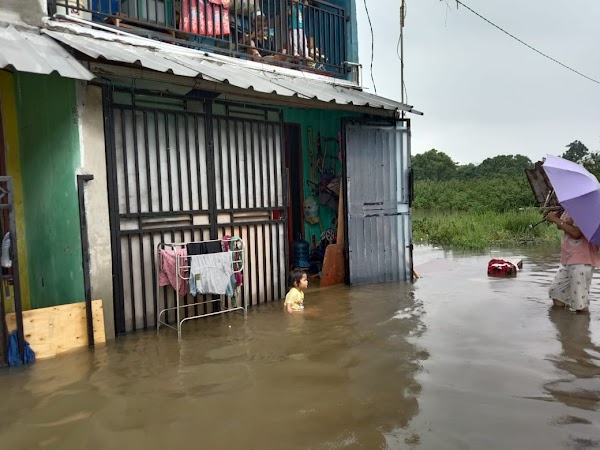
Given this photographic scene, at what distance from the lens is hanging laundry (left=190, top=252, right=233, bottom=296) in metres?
5.82

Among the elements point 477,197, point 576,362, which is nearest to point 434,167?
point 477,197

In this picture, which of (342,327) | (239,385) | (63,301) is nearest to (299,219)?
(342,327)

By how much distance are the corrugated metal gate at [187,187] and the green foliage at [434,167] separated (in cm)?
3659

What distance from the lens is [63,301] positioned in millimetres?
5672

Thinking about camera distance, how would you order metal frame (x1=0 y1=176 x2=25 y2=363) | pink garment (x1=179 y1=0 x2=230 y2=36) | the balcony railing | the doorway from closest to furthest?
1. metal frame (x1=0 y1=176 x2=25 y2=363)
2. the balcony railing
3. pink garment (x1=179 y1=0 x2=230 y2=36)
4. the doorway

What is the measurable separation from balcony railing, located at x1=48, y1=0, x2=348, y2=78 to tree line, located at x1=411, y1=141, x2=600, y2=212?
4240 millimetres

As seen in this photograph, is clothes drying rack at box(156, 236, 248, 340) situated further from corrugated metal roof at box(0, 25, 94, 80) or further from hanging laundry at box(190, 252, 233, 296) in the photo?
corrugated metal roof at box(0, 25, 94, 80)

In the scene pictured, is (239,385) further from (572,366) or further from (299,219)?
(299,219)

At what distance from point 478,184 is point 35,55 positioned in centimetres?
2746

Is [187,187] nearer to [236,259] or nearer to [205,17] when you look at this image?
[236,259]

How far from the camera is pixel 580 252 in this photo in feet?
21.5

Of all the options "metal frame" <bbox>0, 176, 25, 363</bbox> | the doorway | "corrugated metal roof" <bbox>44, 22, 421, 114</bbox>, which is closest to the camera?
"metal frame" <bbox>0, 176, 25, 363</bbox>

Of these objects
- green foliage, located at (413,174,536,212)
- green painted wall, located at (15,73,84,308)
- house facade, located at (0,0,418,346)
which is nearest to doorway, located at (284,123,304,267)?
house facade, located at (0,0,418,346)

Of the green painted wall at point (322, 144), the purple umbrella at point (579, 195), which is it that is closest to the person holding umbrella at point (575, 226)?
the purple umbrella at point (579, 195)
